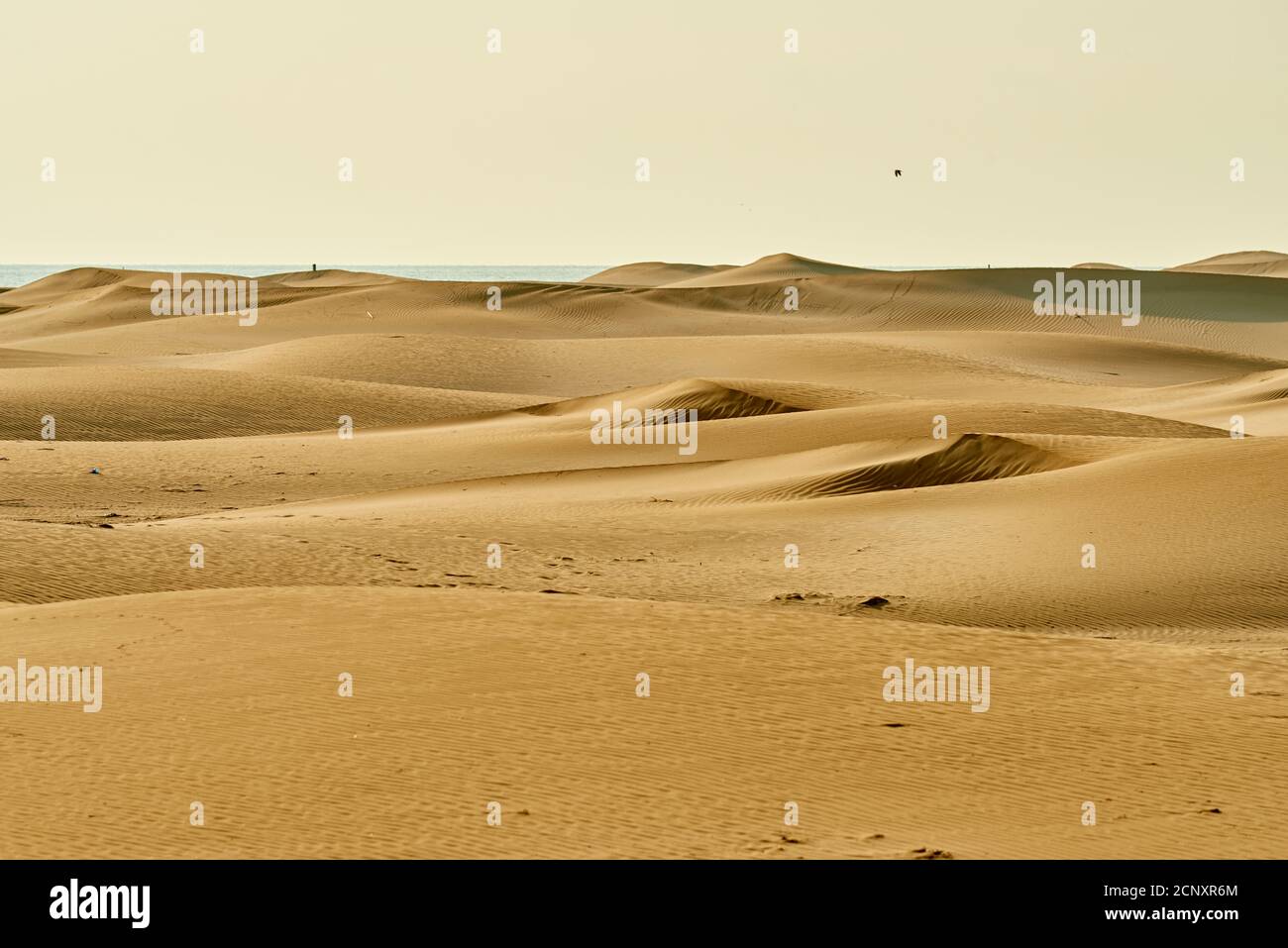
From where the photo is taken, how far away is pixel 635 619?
445 inches

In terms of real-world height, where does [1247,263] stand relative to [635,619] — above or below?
above

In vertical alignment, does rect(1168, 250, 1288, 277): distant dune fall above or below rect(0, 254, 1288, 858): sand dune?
above

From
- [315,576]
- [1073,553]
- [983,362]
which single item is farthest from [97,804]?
[983,362]

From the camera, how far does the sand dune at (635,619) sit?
7297mm

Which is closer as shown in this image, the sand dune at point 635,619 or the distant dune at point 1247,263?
the sand dune at point 635,619

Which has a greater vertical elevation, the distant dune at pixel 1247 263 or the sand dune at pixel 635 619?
the distant dune at pixel 1247 263

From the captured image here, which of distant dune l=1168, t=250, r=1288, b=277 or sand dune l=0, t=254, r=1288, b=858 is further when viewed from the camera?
distant dune l=1168, t=250, r=1288, b=277

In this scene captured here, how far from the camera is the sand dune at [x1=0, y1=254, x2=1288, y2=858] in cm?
730

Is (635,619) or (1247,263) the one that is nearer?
(635,619)

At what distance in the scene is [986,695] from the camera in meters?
9.61

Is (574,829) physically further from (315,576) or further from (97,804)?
(315,576)
